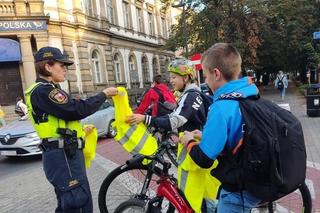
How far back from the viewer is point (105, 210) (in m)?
4.27

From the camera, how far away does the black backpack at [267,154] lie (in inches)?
86.1

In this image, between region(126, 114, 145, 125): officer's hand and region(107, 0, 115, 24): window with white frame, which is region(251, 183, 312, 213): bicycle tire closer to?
region(126, 114, 145, 125): officer's hand

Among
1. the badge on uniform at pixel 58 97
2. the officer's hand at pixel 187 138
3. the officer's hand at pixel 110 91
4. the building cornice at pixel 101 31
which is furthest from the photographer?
the building cornice at pixel 101 31

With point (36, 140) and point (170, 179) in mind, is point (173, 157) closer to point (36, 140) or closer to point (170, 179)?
point (170, 179)

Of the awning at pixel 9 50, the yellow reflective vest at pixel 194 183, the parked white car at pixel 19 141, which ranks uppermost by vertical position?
the awning at pixel 9 50

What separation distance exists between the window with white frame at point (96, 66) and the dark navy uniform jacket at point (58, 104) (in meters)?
25.2

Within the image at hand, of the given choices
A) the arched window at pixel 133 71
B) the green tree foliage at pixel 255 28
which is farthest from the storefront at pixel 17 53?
the arched window at pixel 133 71

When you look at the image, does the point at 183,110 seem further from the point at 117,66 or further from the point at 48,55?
the point at 117,66

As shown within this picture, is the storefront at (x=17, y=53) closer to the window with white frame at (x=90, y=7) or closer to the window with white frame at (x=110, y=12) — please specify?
the window with white frame at (x=90, y=7)

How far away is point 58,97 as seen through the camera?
10.2ft

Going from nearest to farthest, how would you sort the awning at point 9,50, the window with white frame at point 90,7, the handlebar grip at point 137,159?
the handlebar grip at point 137,159 < the awning at point 9,50 < the window with white frame at point 90,7

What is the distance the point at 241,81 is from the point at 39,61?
1.72 meters

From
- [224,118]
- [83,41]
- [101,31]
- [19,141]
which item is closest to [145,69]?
[101,31]

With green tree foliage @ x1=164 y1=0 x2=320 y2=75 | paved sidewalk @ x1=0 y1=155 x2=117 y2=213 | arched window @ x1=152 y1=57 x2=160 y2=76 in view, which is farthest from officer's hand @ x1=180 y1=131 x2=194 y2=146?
arched window @ x1=152 y1=57 x2=160 y2=76
